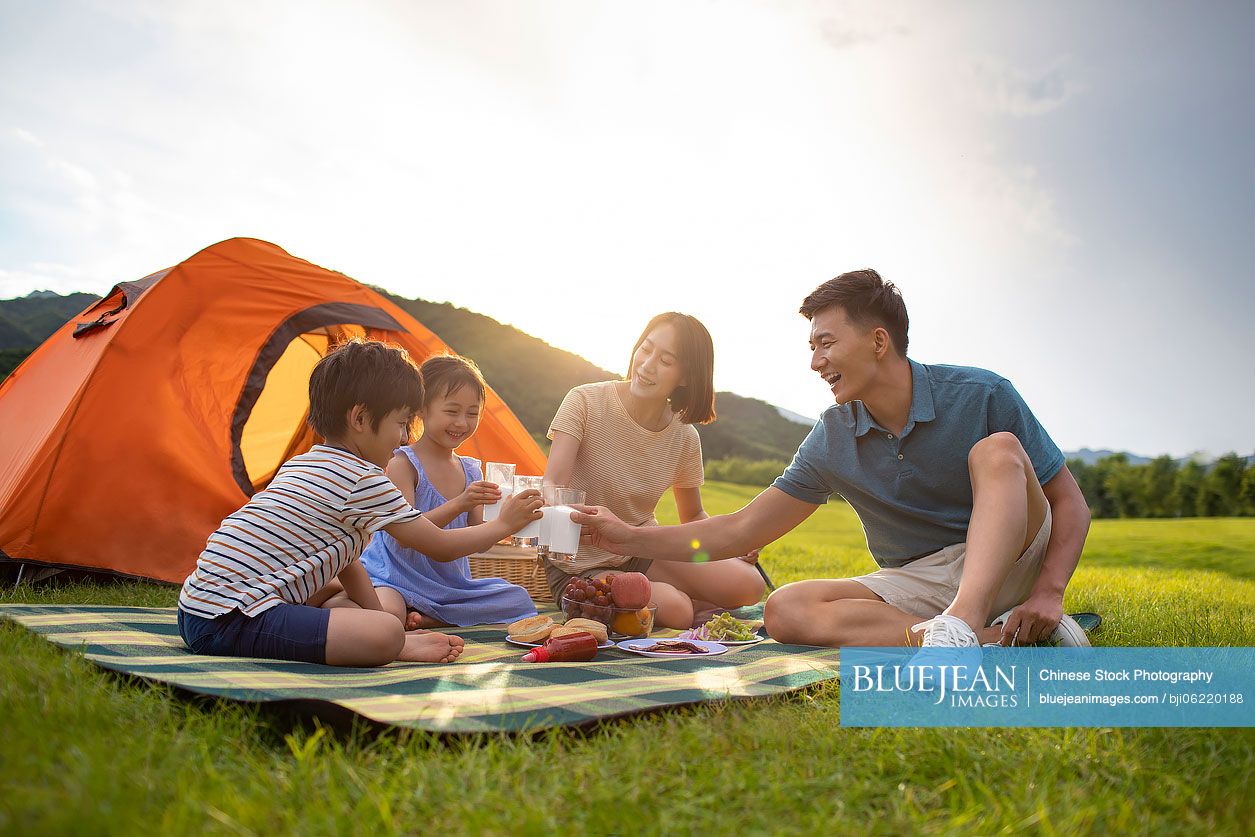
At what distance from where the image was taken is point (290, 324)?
4879 mm

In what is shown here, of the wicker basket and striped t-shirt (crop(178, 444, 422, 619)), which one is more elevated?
striped t-shirt (crop(178, 444, 422, 619))

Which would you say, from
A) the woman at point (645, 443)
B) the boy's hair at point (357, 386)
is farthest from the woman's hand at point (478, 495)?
the boy's hair at point (357, 386)

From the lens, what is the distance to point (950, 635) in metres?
2.13

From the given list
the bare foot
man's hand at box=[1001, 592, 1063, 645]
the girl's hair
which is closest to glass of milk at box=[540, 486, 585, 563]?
the bare foot

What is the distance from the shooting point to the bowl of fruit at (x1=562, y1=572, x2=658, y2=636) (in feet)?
10.2

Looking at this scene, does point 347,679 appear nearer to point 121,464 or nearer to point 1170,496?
point 121,464

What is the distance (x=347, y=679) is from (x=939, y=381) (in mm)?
2155

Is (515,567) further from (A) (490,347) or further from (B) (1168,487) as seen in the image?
(B) (1168,487)

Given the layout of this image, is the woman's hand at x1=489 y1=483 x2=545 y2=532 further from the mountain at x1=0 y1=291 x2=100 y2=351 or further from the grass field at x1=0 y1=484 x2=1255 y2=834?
the mountain at x1=0 y1=291 x2=100 y2=351

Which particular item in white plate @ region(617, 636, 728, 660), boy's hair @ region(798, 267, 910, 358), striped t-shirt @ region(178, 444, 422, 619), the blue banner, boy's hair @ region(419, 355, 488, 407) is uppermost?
boy's hair @ region(798, 267, 910, 358)

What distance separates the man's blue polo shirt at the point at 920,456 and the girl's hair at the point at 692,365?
2.57ft

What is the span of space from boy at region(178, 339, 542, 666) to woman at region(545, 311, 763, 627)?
1.08m

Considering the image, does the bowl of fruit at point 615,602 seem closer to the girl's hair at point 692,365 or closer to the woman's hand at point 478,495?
the woman's hand at point 478,495

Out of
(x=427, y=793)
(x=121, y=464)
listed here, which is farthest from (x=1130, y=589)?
(x=121, y=464)
